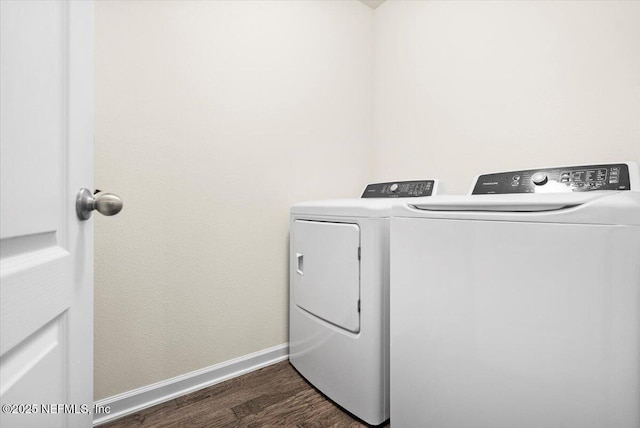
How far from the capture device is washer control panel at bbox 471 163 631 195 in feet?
3.51

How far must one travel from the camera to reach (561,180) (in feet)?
3.84

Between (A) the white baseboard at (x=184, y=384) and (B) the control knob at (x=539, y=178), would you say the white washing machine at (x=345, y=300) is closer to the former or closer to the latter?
(A) the white baseboard at (x=184, y=384)

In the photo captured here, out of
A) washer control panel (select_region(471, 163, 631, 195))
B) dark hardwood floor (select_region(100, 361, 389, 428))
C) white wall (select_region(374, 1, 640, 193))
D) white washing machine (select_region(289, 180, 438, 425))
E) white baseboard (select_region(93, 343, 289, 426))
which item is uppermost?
white wall (select_region(374, 1, 640, 193))

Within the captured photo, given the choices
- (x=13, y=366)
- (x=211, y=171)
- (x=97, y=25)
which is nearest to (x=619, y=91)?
(x=211, y=171)

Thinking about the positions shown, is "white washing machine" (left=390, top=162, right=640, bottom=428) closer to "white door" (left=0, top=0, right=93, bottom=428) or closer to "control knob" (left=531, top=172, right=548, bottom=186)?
"control knob" (left=531, top=172, right=548, bottom=186)

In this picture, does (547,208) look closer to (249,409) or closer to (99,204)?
(99,204)

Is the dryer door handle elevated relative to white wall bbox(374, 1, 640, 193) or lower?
lower

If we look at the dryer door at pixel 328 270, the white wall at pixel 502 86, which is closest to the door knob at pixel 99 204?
the dryer door at pixel 328 270

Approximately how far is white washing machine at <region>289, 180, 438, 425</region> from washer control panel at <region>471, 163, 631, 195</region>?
1.08 feet

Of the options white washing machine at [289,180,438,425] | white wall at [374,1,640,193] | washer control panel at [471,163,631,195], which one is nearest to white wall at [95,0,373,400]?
white washing machine at [289,180,438,425]

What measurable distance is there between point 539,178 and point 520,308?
70 centimetres

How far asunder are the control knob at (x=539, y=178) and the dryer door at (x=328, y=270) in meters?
0.77

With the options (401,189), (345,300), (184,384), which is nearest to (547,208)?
(345,300)

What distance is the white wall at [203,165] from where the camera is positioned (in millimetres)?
1248
